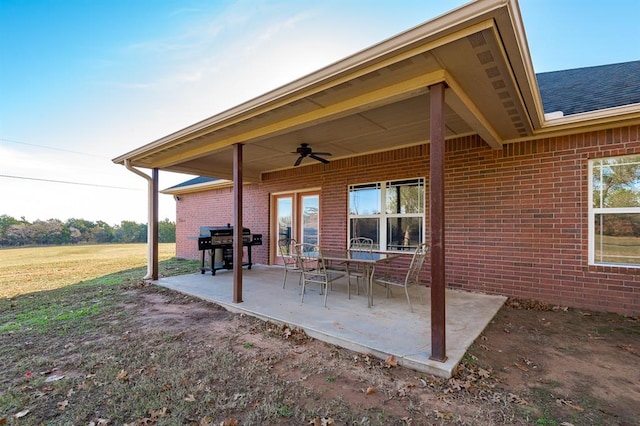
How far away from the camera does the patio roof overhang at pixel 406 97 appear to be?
6.78 feet

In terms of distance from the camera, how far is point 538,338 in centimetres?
305

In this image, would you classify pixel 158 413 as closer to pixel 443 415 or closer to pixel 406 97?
pixel 443 415

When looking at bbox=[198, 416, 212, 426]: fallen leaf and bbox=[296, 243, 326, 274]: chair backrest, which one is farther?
bbox=[296, 243, 326, 274]: chair backrest

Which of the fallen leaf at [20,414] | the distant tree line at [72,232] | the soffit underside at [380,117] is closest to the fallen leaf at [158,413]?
the fallen leaf at [20,414]

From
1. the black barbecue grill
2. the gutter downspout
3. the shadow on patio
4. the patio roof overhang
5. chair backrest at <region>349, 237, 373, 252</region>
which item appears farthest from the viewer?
the black barbecue grill

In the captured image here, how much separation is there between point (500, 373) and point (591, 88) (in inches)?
214

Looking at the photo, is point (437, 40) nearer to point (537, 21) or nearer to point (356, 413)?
point (356, 413)

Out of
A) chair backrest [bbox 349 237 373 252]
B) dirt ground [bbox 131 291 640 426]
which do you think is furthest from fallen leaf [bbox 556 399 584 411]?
chair backrest [bbox 349 237 373 252]

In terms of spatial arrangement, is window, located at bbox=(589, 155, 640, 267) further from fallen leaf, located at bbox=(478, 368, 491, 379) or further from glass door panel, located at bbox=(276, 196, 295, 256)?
glass door panel, located at bbox=(276, 196, 295, 256)

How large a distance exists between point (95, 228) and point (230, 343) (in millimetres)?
23723

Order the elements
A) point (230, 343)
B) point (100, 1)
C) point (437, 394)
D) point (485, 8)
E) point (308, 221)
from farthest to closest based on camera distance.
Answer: point (308, 221) → point (100, 1) → point (230, 343) → point (437, 394) → point (485, 8)

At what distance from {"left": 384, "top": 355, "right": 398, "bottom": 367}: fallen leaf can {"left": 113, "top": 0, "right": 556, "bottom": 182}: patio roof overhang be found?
95.5 inches

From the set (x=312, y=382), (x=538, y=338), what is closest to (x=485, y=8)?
(x=312, y=382)

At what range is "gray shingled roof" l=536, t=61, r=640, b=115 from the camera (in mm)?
3993
